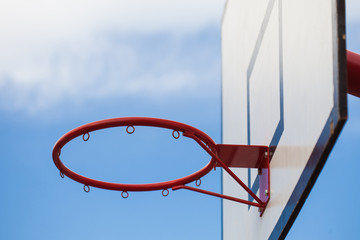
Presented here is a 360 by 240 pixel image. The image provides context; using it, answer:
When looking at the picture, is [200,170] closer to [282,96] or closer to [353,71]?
[282,96]

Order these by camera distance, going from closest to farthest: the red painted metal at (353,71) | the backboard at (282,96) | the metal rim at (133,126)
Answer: the backboard at (282,96), the red painted metal at (353,71), the metal rim at (133,126)

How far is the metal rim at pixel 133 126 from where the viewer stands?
4.23 metres

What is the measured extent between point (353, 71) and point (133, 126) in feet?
3.88

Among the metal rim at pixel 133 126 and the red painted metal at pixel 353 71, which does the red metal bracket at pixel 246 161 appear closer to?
the metal rim at pixel 133 126

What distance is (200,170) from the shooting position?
4.65m

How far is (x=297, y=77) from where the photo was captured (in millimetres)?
3727

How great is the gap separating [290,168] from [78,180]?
4.41 ft

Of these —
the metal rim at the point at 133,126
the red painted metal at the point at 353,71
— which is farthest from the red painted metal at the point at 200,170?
the red painted metal at the point at 353,71

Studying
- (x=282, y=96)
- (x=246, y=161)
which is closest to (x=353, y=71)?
(x=282, y=96)

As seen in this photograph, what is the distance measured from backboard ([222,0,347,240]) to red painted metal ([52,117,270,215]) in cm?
9

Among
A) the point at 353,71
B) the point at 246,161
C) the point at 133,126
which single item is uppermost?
the point at 353,71

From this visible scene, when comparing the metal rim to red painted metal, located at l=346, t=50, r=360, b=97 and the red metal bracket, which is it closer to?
the red metal bracket

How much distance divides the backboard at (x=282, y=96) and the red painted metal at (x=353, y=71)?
210 mm

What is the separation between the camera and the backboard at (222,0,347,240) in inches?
125
